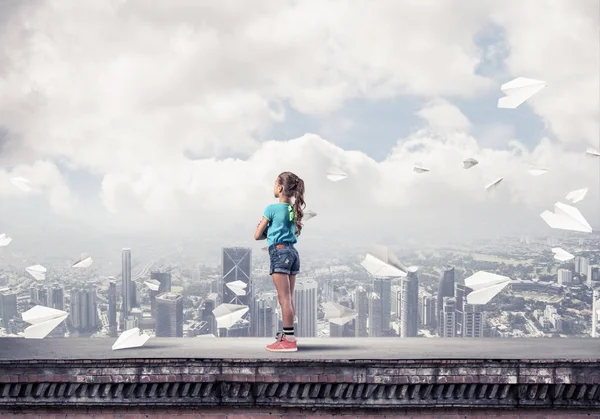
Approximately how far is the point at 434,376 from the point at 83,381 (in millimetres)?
3746

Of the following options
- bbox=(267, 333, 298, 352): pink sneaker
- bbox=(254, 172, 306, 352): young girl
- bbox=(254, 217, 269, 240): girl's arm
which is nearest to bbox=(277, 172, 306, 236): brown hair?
bbox=(254, 172, 306, 352): young girl

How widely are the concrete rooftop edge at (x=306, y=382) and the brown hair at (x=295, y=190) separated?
69.3 inches

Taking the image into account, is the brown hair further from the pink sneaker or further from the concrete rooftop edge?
the concrete rooftop edge

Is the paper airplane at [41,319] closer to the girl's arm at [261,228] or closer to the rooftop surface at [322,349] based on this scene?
the rooftop surface at [322,349]

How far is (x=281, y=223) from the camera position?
24.6 feet

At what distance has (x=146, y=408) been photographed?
683cm

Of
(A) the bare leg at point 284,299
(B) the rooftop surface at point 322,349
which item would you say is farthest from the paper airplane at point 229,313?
(A) the bare leg at point 284,299

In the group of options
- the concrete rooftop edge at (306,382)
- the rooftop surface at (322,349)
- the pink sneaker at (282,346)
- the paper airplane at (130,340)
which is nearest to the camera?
the concrete rooftop edge at (306,382)

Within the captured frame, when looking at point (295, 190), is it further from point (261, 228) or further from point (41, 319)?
point (41, 319)

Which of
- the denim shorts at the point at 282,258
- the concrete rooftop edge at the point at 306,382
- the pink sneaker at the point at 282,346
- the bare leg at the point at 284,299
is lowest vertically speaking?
the concrete rooftop edge at the point at 306,382

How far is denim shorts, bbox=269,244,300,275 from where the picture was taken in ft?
24.5

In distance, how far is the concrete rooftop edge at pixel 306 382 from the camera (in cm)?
669

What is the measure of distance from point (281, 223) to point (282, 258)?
41 centimetres

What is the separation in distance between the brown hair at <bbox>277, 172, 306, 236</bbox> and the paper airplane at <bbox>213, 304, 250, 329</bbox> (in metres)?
2.17
